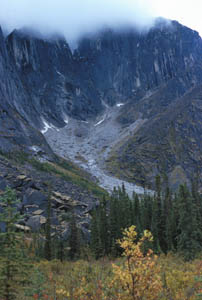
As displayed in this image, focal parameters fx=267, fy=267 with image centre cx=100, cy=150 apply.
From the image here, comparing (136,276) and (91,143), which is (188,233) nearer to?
(136,276)

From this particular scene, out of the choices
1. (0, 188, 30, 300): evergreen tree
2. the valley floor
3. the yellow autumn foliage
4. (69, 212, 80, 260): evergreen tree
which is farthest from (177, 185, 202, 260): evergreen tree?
the valley floor

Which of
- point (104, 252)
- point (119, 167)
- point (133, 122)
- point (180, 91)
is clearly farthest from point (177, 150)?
point (104, 252)

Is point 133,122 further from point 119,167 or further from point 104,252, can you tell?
point 104,252

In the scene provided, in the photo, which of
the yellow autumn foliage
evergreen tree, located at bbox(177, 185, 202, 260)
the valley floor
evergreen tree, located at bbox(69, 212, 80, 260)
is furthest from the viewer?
the valley floor

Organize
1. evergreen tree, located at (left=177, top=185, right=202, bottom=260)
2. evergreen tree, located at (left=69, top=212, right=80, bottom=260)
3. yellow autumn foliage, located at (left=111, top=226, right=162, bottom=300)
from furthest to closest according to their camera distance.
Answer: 1. evergreen tree, located at (left=69, top=212, right=80, bottom=260)
2. evergreen tree, located at (left=177, top=185, right=202, bottom=260)
3. yellow autumn foliage, located at (left=111, top=226, right=162, bottom=300)

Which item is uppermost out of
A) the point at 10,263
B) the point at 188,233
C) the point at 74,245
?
the point at 188,233

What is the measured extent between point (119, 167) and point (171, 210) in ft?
306

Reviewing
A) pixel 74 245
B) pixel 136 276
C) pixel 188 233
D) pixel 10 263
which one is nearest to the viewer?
pixel 136 276

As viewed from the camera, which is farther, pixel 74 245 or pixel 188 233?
pixel 74 245

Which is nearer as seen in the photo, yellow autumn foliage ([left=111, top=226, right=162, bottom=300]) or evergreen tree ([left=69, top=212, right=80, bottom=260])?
yellow autumn foliage ([left=111, top=226, right=162, bottom=300])

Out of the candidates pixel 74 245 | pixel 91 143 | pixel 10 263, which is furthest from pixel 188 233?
pixel 91 143

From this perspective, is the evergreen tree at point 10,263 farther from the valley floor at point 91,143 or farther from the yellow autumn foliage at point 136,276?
the valley floor at point 91,143

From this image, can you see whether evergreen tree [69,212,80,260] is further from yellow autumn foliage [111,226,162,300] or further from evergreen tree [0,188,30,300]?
yellow autumn foliage [111,226,162,300]

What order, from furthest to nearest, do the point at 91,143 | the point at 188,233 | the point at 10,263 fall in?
the point at 91,143
the point at 188,233
the point at 10,263
